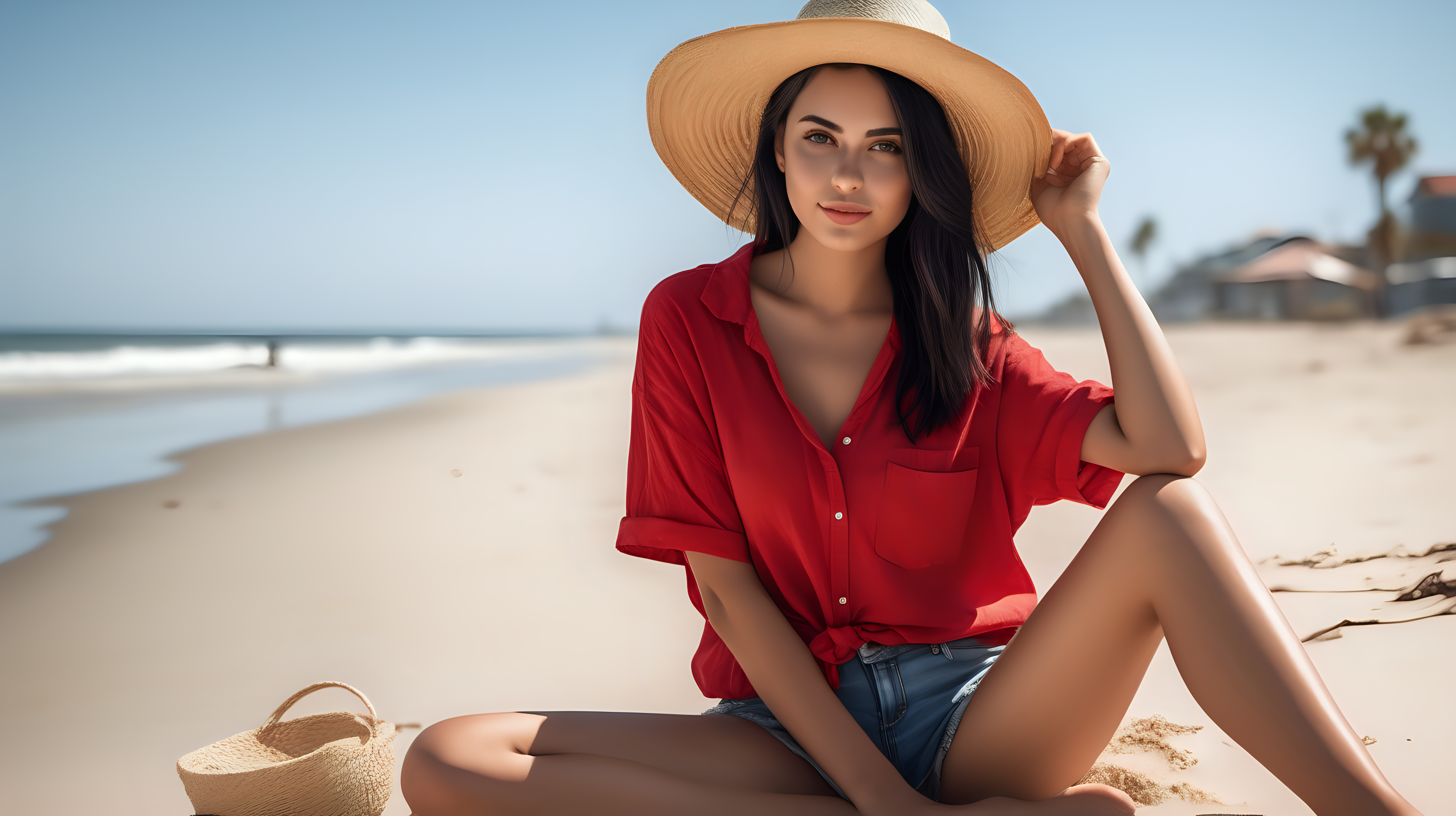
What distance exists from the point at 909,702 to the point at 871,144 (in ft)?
3.97

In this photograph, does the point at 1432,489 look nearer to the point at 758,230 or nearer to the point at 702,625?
the point at 702,625

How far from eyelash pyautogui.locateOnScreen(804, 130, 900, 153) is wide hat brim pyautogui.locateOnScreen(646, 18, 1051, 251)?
156 mm

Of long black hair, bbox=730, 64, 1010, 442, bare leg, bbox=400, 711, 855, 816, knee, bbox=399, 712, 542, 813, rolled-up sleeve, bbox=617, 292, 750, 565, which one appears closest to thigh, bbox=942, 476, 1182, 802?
bare leg, bbox=400, 711, 855, 816

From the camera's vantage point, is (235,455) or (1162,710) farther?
(235,455)

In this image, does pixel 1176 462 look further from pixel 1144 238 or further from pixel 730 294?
pixel 1144 238

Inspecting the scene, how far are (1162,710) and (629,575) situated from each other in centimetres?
257

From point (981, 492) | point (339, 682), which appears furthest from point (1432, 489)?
point (339, 682)

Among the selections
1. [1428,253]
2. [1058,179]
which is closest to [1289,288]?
[1428,253]

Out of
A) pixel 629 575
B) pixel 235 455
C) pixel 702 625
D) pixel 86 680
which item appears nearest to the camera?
pixel 86 680

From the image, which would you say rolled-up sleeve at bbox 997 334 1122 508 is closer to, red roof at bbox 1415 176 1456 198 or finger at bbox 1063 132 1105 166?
finger at bbox 1063 132 1105 166

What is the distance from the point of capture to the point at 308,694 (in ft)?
7.63

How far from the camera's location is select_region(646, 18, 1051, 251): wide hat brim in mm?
1989

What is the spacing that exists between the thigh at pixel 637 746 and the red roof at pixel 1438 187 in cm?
3819

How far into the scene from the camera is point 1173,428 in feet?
5.87
